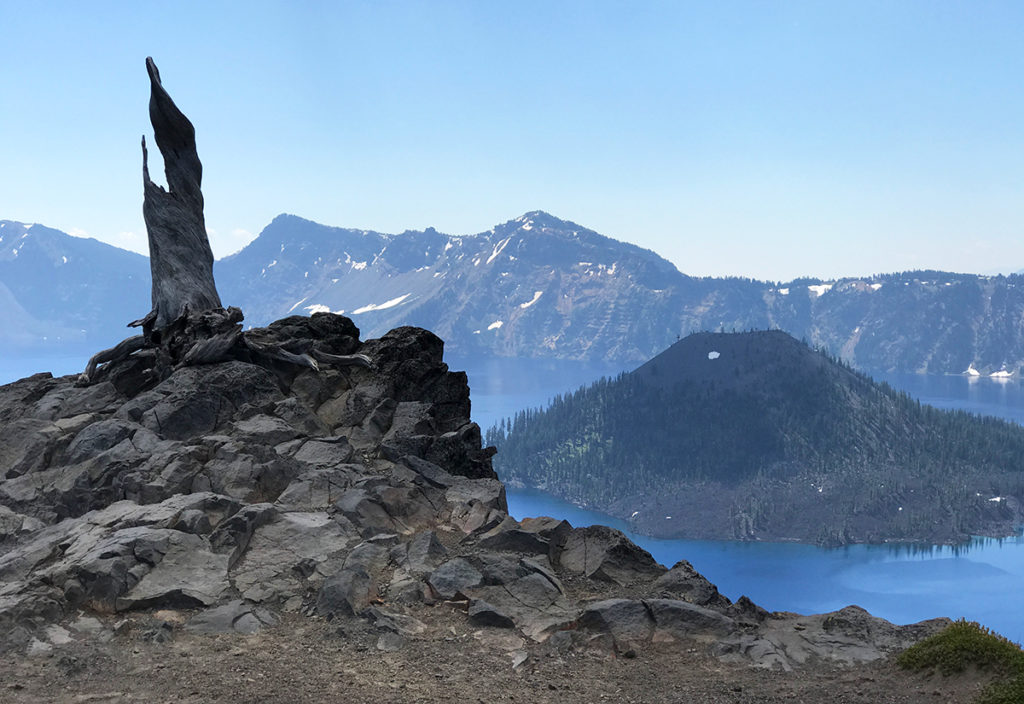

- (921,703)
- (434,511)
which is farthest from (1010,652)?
(434,511)

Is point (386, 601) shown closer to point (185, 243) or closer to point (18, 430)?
point (18, 430)

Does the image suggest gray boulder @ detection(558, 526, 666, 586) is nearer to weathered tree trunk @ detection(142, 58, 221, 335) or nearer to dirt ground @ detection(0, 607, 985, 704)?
dirt ground @ detection(0, 607, 985, 704)

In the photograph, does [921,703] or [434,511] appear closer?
[921,703]

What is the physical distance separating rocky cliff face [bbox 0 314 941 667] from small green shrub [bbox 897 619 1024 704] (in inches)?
54.1

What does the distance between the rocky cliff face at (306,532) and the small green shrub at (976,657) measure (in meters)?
1.37

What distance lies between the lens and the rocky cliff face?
20609 millimetres

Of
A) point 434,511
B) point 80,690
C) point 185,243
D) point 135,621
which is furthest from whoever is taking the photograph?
point 185,243

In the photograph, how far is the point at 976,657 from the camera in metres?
18.5

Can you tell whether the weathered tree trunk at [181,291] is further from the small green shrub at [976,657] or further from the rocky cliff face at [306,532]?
the small green shrub at [976,657]

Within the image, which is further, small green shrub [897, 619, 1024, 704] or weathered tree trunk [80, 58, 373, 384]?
weathered tree trunk [80, 58, 373, 384]

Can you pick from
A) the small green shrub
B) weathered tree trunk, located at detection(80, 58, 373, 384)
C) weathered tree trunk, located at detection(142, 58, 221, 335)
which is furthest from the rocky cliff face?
weathered tree trunk, located at detection(142, 58, 221, 335)

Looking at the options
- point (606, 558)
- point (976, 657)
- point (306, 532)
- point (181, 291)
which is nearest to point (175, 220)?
point (181, 291)

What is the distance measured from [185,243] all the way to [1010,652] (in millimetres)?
38150

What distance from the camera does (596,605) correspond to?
21312 mm
